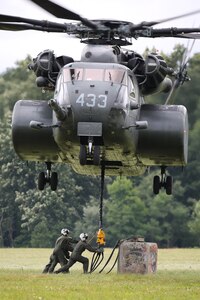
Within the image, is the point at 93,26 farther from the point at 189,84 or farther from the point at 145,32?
the point at 189,84

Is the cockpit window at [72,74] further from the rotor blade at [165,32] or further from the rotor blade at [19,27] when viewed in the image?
the rotor blade at [165,32]

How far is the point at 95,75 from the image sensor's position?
30.2 meters

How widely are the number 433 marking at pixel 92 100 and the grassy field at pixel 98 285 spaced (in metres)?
4.37

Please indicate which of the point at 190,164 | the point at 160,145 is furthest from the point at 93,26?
the point at 190,164

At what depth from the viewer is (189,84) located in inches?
2453

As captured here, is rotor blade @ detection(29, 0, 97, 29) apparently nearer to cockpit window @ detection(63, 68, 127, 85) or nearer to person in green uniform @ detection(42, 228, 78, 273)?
cockpit window @ detection(63, 68, 127, 85)

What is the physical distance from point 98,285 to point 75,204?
4368cm

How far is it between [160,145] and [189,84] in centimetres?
3064

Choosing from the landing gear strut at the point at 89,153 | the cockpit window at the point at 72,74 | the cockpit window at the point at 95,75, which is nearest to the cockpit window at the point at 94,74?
the cockpit window at the point at 95,75

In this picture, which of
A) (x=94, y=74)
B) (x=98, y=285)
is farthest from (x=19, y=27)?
(x=98, y=285)

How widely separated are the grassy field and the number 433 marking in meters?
4.37

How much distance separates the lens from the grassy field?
83.6ft

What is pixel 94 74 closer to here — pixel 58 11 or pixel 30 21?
pixel 58 11

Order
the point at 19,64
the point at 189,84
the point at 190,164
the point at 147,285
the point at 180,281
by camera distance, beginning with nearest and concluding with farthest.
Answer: the point at 147,285 → the point at 180,281 → the point at 189,84 → the point at 190,164 → the point at 19,64
